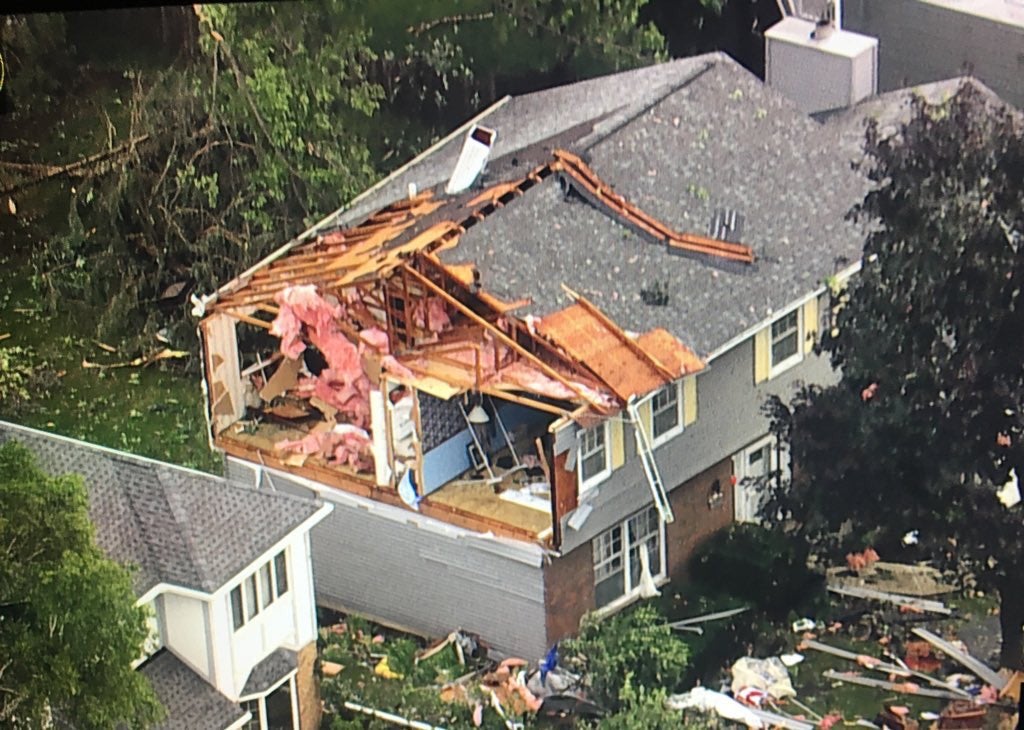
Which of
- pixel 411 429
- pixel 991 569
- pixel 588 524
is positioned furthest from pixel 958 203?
pixel 411 429

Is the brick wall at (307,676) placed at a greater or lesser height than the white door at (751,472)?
lesser

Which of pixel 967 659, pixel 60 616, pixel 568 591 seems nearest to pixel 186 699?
pixel 60 616

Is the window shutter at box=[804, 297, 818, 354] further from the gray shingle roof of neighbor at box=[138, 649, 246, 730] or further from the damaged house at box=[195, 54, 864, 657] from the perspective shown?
the gray shingle roof of neighbor at box=[138, 649, 246, 730]

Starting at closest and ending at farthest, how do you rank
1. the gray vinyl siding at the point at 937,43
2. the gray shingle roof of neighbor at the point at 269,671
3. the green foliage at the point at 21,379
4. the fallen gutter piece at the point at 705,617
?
the gray vinyl siding at the point at 937,43, the fallen gutter piece at the point at 705,617, the gray shingle roof of neighbor at the point at 269,671, the green foliage at the point at 21,379

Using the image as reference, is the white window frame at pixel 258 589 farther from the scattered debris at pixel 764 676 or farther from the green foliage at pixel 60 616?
the scattered debris at pixel 764 676

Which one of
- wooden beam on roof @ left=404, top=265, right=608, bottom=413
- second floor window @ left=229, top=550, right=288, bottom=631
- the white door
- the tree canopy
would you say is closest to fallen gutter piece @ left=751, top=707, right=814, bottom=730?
the white door

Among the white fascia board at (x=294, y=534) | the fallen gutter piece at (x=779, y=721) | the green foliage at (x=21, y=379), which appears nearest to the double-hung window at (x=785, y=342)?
the fallen gutter piece at (x=779, y=721)
